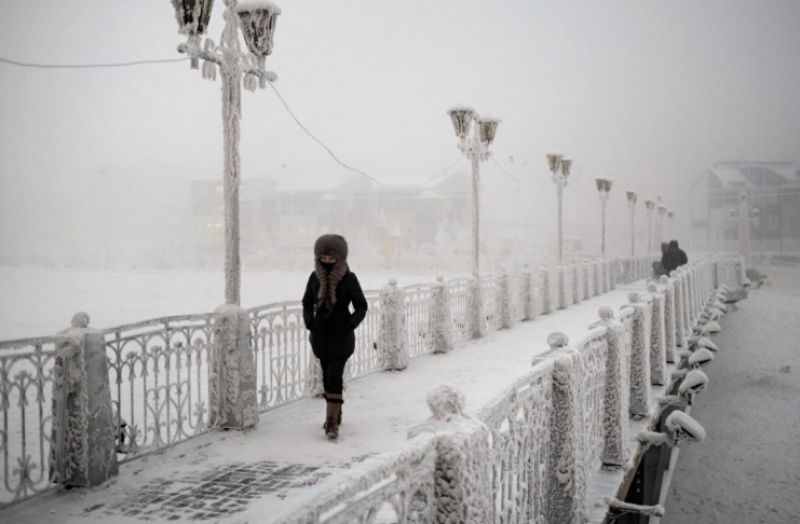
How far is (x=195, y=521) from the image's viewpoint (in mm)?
4590

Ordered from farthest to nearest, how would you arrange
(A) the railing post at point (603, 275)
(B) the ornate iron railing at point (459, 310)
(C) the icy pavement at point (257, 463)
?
(A) the railing post at point (603, 275)
(B) the ornate iron railing at point (459, 310)
(C) the icy pavement at point (257, 463)

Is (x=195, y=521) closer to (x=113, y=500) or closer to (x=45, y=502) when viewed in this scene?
(x=113, y=500)

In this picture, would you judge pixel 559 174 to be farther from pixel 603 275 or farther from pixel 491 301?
pixel 491 301

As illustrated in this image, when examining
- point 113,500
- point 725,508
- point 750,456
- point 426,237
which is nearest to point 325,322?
point 113,500

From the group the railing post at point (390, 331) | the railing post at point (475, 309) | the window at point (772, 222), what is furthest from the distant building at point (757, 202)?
the railing post at point (390, 331)

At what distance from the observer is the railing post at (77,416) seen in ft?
17.5

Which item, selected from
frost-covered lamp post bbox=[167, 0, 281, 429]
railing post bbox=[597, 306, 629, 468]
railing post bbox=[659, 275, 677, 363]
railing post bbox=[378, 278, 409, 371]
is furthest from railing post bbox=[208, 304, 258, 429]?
railing post bbox=[659, 275, 677, 363]

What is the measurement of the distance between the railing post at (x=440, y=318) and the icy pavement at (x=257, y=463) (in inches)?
94.5

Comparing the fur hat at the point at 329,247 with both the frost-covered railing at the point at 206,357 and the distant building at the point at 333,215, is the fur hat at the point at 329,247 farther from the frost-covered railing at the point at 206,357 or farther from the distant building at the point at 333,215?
the distant building at the point at 333,215

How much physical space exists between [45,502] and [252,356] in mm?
2668

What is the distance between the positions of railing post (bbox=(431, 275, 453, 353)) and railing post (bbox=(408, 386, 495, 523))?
971 cm

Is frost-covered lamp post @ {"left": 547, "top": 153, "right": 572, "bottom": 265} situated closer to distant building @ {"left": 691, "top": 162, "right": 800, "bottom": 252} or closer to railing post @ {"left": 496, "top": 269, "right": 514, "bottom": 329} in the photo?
railing post @ {"left": 496, "top": 269, "right": 514, "bottom": 329}

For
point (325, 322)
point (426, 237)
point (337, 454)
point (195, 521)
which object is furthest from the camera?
point (426, 237)

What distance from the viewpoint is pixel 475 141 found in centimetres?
1561
